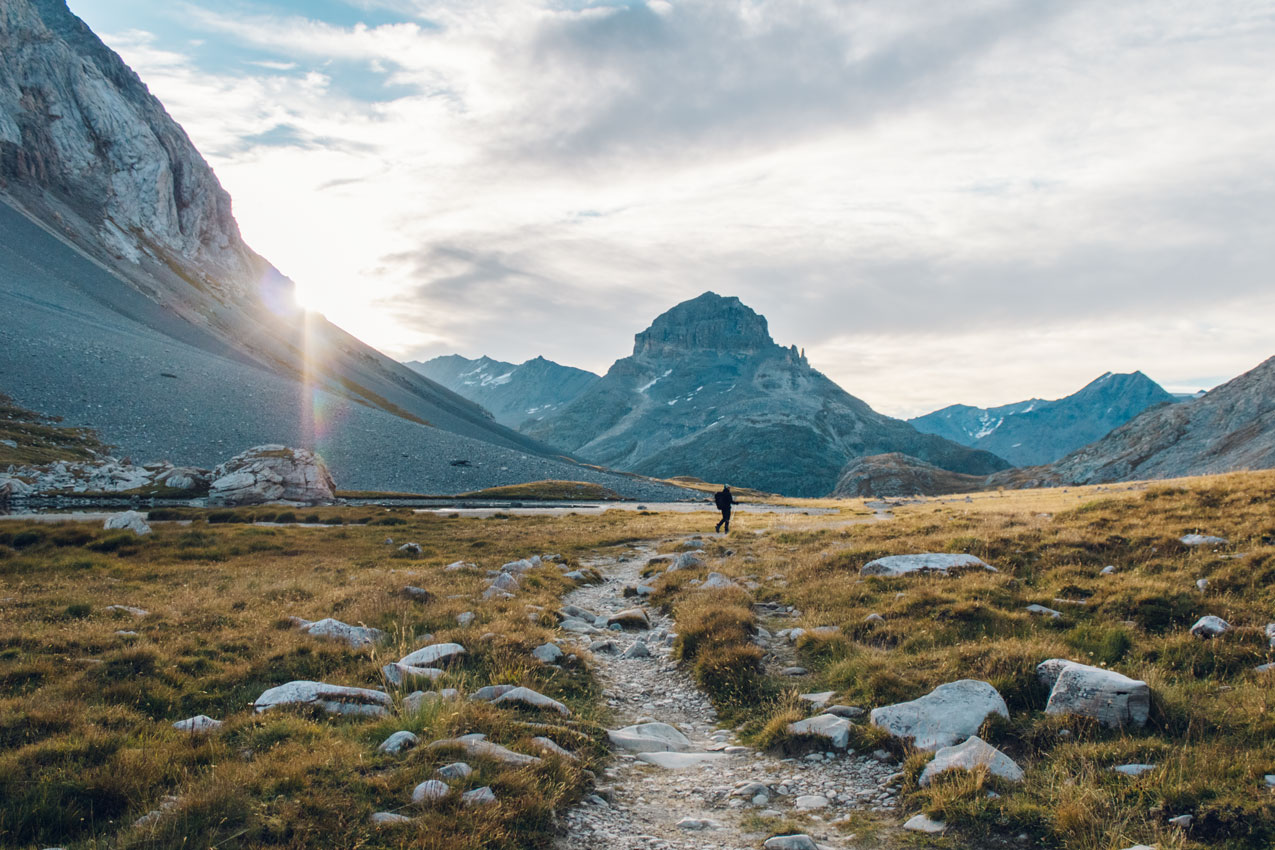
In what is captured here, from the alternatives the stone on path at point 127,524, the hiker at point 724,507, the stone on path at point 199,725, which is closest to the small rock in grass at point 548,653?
the stone on path at point 199,725

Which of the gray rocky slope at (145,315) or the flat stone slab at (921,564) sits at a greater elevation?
the gray rocky slope at (145,315)

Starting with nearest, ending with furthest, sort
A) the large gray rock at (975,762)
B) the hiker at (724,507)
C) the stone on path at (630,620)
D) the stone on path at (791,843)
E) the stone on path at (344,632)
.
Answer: the stone on path at (791,843) < the large gray rock at (975,762) < the stone on path at (344,632) < the stone on path at (630,620) < the hiker at (724,507)

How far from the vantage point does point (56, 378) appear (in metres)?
77.2

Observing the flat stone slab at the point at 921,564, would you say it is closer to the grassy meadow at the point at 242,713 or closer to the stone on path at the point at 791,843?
the grassy meadow at the point at 242,713

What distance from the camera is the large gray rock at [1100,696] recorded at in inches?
315

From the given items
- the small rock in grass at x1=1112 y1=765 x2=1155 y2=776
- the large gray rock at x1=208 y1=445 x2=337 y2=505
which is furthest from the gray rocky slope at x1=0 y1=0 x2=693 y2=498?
the small rock in grass at x1=1112 y1=765 x2=1155 y2=776

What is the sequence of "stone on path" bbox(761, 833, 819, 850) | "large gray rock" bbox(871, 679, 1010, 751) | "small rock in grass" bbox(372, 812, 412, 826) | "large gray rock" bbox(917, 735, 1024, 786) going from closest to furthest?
"small rock in grass" bbox(372, 812, 412, 826)
"stone on path" bbox(761, 833, 819, 850)
"large gray rock" bbox(917, 735, 1024, 786)
"large gray rock" bbox(871, 679, 1010, 751)

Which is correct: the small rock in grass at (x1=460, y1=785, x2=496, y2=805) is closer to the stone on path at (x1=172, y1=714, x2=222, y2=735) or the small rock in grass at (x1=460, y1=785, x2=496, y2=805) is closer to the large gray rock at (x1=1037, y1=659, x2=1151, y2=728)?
the stone on path at (x1=172, y1=714, x2=222, y2=735)

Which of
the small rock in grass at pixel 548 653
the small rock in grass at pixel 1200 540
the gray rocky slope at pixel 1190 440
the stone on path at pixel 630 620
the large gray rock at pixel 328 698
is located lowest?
the stone on path at pixel 630 620

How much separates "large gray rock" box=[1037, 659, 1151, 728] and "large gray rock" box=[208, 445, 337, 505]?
5702 centimetres

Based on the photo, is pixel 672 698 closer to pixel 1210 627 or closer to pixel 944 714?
pixel 944 714

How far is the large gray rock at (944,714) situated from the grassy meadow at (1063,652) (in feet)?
0.75

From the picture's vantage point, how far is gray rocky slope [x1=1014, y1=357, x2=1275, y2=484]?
134 metres

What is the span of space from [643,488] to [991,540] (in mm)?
83112
